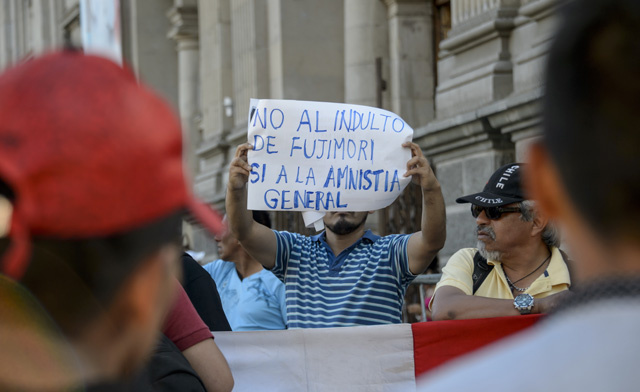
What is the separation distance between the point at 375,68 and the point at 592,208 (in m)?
10.0

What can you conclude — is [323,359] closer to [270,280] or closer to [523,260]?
[523,260]

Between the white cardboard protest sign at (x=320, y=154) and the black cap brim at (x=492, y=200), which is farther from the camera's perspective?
the white cardboard protest sign at (x=320, y=154)

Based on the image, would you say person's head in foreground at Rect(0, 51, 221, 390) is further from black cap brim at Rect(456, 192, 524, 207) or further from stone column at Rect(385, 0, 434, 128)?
stone column at Rect(385, 0, 434, 128)

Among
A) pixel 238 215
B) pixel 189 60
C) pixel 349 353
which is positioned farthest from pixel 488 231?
pixel 189 60

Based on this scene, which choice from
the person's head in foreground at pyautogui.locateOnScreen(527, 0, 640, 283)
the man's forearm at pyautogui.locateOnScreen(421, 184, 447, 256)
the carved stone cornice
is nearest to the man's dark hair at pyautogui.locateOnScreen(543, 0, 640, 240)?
the person's head in foreground at pyautogui.locateOnScreen(527, 0, 640, 283)

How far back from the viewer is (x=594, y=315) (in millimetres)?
1050

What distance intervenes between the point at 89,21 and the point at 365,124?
5.48 feet

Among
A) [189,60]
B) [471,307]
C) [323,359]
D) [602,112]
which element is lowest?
[323,359]

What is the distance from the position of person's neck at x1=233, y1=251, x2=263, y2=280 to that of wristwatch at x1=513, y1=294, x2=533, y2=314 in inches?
78.1

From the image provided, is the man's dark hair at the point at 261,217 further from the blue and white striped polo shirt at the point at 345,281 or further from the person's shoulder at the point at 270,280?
the blue and white striped polo shirt at the point at 345,281

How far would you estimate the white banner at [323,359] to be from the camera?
435 centimetres

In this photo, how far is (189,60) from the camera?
18219 millimetres

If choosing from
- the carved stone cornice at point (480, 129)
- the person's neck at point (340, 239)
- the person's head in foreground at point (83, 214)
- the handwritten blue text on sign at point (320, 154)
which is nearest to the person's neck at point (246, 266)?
the handwritten blue text on sign at point (320, 154)

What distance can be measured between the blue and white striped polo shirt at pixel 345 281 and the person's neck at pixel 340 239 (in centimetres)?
4
